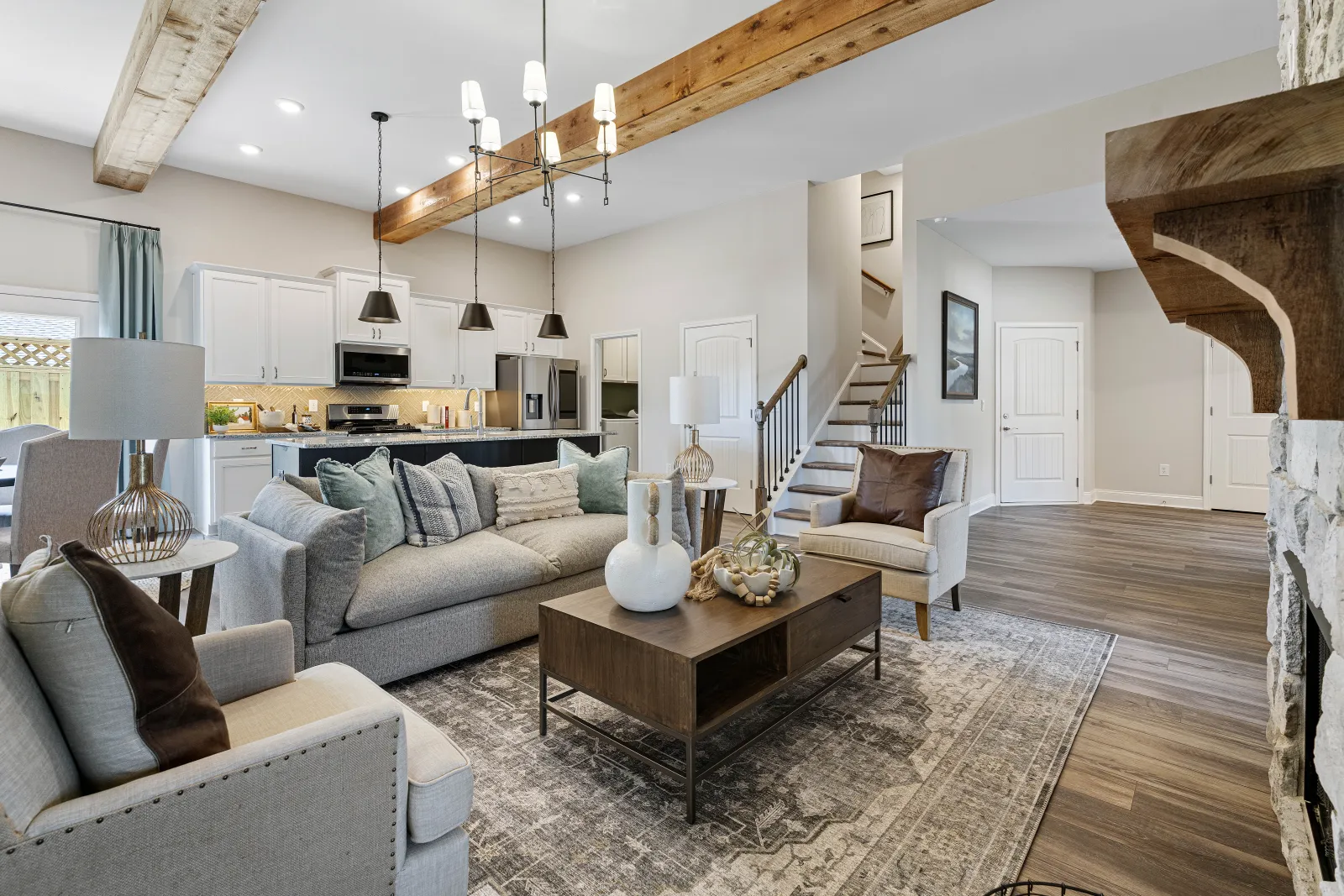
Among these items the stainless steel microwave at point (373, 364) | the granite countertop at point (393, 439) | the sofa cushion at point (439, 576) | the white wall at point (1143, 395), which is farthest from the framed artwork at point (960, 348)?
the stainless steel microwave at point (373, 364)

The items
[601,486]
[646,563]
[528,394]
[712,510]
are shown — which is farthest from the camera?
[528,394]

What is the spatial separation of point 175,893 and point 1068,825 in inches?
78.3

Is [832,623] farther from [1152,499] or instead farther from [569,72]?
[1152,499]

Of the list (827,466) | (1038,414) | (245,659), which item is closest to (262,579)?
(245,659)

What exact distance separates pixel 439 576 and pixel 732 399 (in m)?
4.38

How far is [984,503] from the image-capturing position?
270 inches

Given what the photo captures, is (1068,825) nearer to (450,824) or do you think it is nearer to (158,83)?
(450,824)

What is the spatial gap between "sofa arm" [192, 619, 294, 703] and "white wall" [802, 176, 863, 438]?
5.05 metres

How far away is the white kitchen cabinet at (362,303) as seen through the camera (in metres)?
6.24

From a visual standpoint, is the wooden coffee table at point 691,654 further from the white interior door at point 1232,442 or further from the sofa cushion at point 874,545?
the white interior door at point 1232,442

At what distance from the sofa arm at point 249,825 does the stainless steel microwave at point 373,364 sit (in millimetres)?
5833

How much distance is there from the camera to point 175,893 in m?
0.95

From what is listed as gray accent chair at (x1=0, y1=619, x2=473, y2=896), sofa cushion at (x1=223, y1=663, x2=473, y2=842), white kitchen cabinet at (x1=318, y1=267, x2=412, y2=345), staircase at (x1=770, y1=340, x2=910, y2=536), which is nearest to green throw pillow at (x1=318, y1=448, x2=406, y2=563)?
sofa cushion at (x1=223, y1=663, x2=473, y2=842)

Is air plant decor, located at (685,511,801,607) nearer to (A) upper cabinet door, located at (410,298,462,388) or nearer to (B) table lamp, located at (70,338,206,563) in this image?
(B) table lamp, located at (70,338,206,563)
